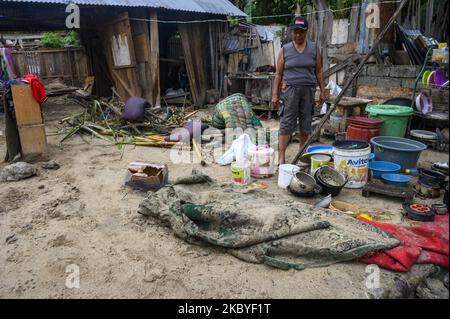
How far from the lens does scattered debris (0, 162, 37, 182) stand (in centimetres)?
449

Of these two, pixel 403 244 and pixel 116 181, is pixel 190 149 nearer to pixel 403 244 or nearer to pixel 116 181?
pixel 116 181

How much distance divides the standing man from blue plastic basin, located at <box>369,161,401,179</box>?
3.37 feet

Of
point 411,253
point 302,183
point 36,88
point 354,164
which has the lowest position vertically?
point 411,253

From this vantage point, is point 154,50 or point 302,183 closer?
point 302,183

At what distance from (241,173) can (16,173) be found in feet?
9.90

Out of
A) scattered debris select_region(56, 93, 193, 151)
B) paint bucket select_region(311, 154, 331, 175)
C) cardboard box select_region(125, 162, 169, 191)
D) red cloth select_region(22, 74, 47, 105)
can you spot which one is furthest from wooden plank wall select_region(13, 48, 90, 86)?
paint bucket select_region(311, 154, 331, 175)

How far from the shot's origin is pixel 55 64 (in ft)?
49.0

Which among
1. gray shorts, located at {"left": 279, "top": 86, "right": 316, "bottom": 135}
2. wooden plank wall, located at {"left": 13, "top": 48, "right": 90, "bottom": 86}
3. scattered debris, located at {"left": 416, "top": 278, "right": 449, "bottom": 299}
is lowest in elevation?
scattered debris, located at {"left": 416, "top": 278, "right": 449, "bottom": 299}

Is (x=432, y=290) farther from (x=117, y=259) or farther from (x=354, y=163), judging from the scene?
(x=117, y=259)

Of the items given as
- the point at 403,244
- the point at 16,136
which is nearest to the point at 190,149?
the point at 16,136

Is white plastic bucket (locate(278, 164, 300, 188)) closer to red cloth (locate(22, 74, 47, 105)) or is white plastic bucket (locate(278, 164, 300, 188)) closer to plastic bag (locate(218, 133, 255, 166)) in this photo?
plastic bag (locate(218, 133, 255, 166))

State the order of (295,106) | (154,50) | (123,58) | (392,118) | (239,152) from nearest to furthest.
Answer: (295,106)
(239,152)
(392,118)
(154,50)
(123,58)

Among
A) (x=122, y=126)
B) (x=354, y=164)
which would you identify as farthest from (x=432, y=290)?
(x=122, y=126)

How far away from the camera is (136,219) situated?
3.36 metres
